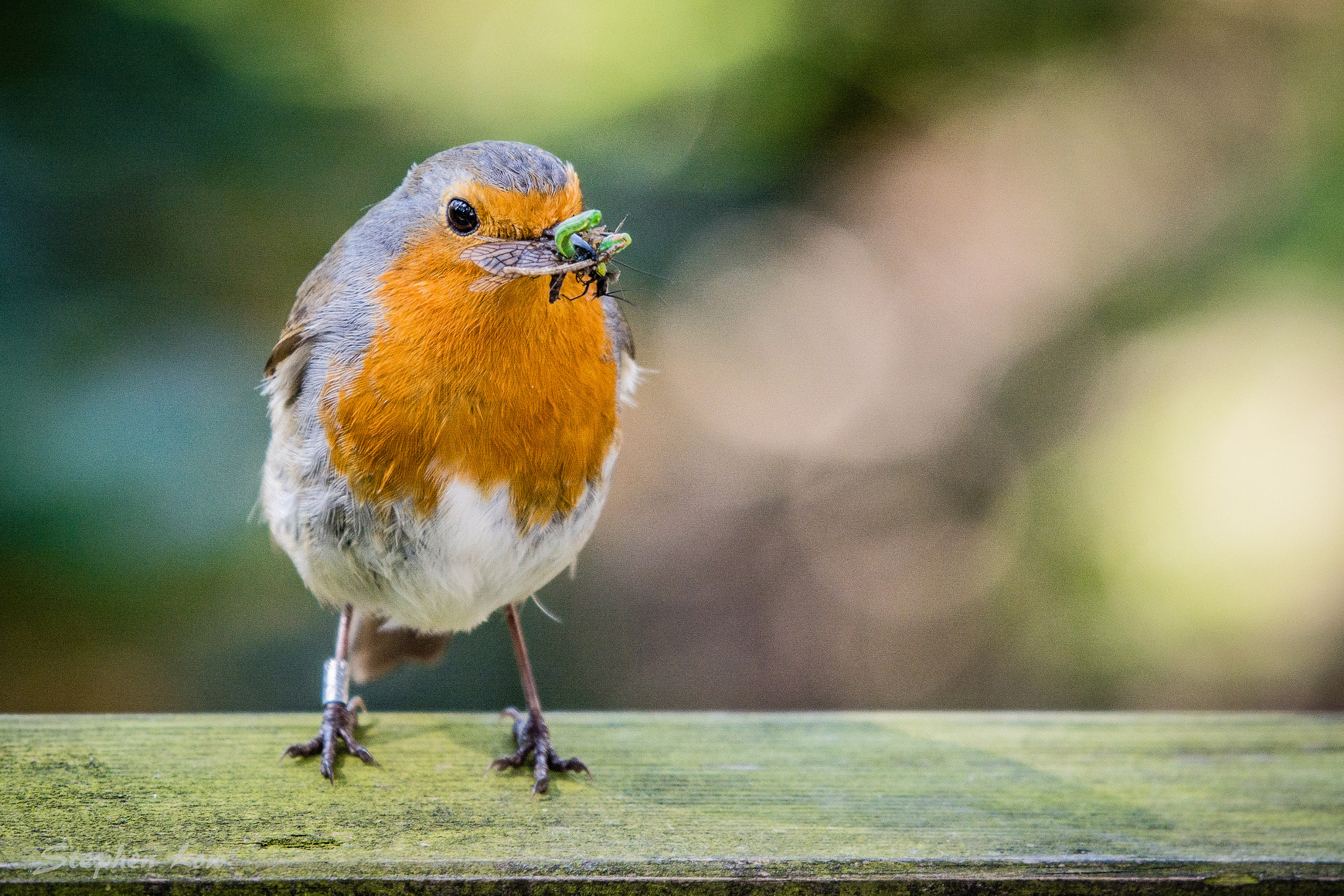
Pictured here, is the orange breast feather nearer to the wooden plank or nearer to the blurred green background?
the wooden plank

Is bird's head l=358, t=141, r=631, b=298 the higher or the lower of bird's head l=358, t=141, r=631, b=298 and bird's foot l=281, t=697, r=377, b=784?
the higher

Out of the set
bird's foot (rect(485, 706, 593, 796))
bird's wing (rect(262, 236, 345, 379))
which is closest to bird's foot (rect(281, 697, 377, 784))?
bird's foot (rect(485, 706, 593, 796))

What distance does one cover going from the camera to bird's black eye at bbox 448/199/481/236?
68.7 inches

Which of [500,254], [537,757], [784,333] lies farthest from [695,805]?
[784,333]

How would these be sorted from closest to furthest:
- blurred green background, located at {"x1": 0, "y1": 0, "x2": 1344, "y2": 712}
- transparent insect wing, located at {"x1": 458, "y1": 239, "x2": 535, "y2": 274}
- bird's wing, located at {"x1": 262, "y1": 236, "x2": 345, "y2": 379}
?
1. transparent insect wing, located at {"x1": 458, "y1": 239, "x2": 535, "y2": 274}
2. bird's wing, located at {"x1": 262, "y1": 236, "x2": 345, "y2": 379}
3. blurred green background, located at {"x1": 0, "y1": 0, "x2": 1344, "y2": 712}

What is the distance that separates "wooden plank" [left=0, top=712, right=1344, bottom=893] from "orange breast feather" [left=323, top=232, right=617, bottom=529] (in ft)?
1.46

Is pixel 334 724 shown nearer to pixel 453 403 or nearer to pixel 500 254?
pixel 453 403

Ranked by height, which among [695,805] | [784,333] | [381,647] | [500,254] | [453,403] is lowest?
[695,805]

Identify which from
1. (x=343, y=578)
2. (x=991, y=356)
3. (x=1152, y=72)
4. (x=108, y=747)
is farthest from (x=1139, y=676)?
(x=108, y=747)

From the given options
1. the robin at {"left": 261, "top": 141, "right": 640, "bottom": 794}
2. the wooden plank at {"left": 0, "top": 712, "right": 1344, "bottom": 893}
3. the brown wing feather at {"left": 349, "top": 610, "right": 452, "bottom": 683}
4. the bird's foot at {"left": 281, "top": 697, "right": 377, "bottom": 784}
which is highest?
the robin at {"left": 261, "top": 141, "right": 640, "bottom": 794}

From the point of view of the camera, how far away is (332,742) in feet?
6.33

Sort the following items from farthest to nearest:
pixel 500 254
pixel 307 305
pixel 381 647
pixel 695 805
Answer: pixel 381 647 → pixel 307 305 → pixel 695 805 → pixel 500 254

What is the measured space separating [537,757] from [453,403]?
58 centimetres

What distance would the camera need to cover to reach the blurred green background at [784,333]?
2951 millimetres
